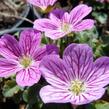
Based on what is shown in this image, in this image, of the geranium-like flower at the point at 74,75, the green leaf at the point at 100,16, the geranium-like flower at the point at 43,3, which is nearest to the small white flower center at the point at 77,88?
the geranium-like flower at the point at 74,75

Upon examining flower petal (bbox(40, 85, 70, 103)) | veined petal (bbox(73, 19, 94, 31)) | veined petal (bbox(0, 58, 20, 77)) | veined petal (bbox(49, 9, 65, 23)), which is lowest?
flower petal (bbox(40, 85, 70, 103))

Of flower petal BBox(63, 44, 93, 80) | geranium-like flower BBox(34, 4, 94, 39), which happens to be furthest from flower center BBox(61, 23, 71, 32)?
flower petal BBox(63, 44, 93, 80)

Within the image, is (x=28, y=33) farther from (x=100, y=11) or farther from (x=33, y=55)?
(x=100, y=11)

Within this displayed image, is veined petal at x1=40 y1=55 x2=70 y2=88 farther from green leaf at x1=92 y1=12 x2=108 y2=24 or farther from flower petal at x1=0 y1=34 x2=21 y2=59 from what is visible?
green leaf at x1=92 y1=12 x2=108 y2=24

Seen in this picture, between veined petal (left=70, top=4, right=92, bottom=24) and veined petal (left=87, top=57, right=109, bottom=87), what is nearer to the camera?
veined petal (left=87, top=57, right=109, bottom=87)

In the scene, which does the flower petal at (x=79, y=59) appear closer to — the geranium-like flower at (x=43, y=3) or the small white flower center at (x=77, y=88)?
the small white flower center at (x=77, y=88)

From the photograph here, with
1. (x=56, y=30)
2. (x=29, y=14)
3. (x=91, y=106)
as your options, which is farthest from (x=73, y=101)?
(x=29, y=14)
